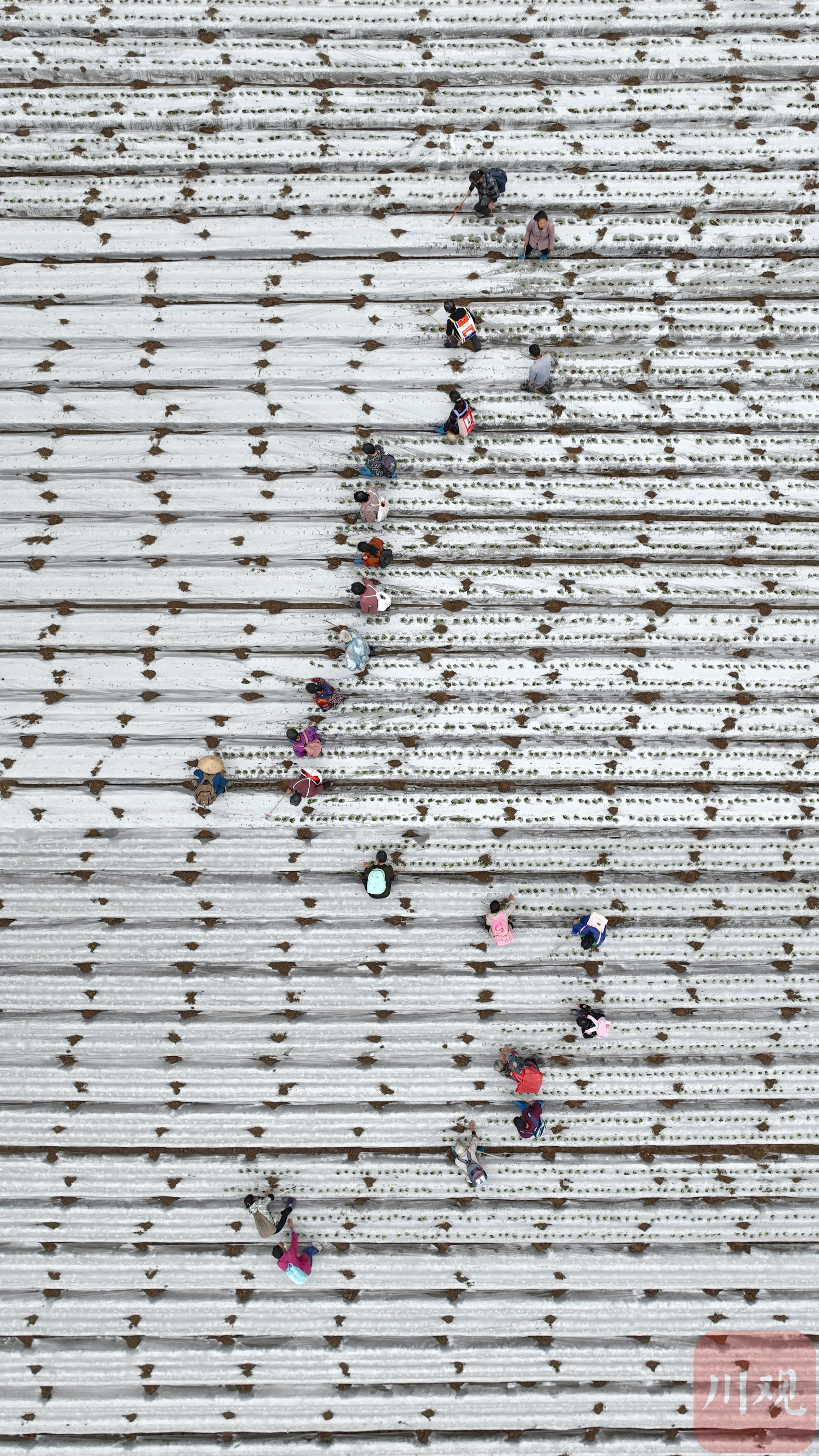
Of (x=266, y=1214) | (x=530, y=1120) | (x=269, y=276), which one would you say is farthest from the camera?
(x=269, y=276)

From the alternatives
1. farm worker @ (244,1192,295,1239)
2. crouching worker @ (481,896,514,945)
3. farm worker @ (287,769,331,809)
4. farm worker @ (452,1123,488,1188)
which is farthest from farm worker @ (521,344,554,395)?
farm worker @ (244,1192,295,1239)

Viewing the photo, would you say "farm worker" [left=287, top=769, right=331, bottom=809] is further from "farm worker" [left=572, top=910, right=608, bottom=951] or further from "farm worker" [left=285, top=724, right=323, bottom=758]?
"farm worker" [left=572, top=910, right=608, bottom=951]

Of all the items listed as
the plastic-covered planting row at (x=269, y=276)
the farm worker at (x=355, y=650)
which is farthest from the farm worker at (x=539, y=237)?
the farm worker at (x=355, y=650)

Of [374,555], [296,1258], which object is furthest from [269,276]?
[296,1258]

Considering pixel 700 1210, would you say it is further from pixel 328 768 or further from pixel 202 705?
pixel 202 705

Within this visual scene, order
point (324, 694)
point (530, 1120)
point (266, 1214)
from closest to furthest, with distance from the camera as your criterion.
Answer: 1. point (530, 1120)
2. point (266, 1214)
3. point (324, 694)

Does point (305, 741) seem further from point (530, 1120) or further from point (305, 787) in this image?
point (530, 1120)
